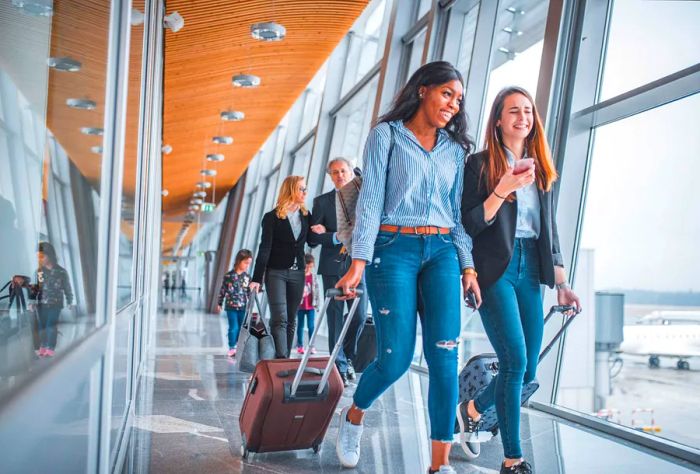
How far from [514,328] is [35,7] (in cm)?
199

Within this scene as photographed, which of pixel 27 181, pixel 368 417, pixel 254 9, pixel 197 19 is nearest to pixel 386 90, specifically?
pixel 254 9

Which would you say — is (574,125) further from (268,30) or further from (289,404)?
(268,30)

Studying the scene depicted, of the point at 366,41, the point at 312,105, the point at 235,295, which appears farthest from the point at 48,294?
the point at 312,105

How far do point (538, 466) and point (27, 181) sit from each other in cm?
244

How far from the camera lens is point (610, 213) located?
4.49 m

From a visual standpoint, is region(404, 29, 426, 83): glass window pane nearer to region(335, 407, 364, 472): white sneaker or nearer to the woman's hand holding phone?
the woman's hand holding phone

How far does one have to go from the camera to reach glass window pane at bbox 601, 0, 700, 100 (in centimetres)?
390

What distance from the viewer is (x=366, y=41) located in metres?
10.7

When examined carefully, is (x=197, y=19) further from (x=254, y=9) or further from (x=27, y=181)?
(x=27, y=181)

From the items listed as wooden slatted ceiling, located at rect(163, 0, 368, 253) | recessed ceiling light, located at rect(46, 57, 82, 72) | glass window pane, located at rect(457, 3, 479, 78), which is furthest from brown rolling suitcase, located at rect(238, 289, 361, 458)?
wooden slatted ceiling, located at rect(163, 0, 368, 253)

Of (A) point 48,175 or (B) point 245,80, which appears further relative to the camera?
(B) point 245,80

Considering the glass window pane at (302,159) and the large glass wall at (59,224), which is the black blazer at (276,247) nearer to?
the large glass wall at (59,224)

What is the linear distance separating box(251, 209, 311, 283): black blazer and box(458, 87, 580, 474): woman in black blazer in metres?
2.21

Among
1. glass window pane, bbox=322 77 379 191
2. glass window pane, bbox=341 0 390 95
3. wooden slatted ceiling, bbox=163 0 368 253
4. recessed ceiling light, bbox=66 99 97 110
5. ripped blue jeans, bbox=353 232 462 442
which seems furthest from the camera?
glass window pane, bbox=322 77 379 191
